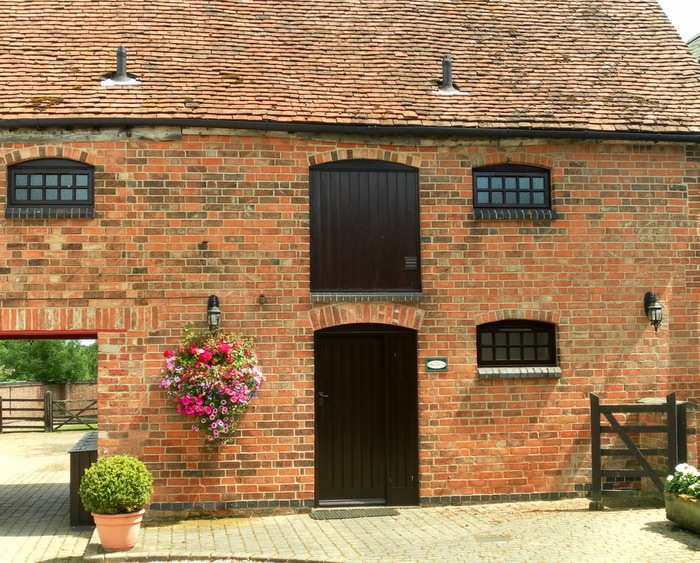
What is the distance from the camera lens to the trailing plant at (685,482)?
915cm

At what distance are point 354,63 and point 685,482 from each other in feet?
23.8

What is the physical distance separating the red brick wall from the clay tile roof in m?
0.41

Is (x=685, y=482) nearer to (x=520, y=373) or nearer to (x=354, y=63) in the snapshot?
(x=520, y=373)

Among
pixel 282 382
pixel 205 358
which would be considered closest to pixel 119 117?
pixel 205 358

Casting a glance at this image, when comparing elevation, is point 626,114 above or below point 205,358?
above

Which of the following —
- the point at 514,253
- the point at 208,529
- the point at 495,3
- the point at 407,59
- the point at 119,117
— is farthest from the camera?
the point at 495,3

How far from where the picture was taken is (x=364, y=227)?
11328 millimetres

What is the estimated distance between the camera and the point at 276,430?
10.9 meters

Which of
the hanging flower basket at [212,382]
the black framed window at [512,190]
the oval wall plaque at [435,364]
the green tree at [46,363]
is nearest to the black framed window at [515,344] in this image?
the oval wall plaque at [435,364]

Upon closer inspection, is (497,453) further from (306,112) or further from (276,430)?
(306,112)

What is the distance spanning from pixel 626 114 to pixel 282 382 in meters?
6.04

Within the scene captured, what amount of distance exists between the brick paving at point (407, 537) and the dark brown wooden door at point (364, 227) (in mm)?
3051

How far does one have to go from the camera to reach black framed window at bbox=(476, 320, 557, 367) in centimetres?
1148

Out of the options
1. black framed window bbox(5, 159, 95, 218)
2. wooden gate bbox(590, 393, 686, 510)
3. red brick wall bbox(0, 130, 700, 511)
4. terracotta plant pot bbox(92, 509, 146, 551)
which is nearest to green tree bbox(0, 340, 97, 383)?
black framed window bbox(5, 159, 95, 218)
